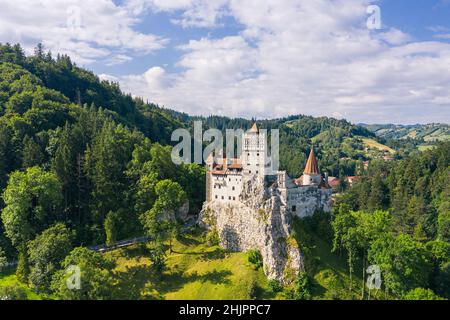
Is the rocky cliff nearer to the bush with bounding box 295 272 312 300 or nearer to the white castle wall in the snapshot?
the white castle wall

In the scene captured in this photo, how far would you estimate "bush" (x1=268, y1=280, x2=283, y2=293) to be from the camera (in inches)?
2500

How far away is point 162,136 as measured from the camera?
493ft

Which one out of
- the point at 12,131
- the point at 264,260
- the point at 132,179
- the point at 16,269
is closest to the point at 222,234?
the point at 264,260

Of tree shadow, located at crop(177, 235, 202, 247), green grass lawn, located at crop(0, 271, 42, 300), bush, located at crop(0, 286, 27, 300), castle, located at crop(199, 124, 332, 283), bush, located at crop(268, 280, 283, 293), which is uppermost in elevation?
castle, located at crop(199, 124, 332, 283)

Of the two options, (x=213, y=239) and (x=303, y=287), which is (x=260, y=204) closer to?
(x=213, y=239)

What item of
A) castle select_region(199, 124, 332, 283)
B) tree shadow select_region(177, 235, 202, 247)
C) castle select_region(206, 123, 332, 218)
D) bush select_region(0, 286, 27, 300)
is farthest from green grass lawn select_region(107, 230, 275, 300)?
bush select_region(0, 286, 27, 300)

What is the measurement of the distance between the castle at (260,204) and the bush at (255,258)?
850 millimetres

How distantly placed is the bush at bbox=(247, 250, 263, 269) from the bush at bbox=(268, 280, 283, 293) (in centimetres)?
422

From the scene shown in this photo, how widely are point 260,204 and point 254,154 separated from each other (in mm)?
10935

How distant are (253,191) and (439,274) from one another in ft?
114

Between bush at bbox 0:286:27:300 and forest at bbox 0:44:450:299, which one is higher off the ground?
forest at bbox 0:44:450:299

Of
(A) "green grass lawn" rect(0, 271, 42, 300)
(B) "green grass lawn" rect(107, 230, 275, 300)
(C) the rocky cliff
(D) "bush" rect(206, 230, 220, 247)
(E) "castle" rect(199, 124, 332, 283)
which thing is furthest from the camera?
(D) "bush" rect(206, 230, 220, 247)

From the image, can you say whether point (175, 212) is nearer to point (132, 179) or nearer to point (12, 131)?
point (132, 179)
